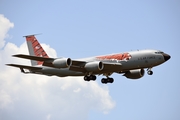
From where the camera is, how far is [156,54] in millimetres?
66375

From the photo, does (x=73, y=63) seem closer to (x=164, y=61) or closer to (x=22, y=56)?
(x=22, y=56)

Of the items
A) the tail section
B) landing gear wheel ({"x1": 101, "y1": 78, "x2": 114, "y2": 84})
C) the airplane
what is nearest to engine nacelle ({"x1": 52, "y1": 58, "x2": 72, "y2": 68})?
the airplane

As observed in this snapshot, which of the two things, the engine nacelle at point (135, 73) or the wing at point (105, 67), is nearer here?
the wing at point (105, 67)

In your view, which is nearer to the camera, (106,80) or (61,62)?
(61,62)

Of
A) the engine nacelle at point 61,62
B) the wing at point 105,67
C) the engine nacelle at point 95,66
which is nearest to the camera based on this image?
the engine nacelle at point 61,62

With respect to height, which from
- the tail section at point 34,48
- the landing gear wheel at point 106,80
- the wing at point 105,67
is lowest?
the landing gear wheel at point 106,80

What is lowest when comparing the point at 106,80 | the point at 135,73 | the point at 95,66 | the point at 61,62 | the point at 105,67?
the point at 106,80

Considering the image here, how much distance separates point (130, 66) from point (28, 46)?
818 inches

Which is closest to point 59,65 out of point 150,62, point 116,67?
point 116,67

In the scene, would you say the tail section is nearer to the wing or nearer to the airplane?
the airplane

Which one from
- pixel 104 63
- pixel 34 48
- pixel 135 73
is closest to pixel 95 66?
pixel 104 63

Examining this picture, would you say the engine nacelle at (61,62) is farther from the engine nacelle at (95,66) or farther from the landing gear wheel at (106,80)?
the landing gear wheel at (106,80)

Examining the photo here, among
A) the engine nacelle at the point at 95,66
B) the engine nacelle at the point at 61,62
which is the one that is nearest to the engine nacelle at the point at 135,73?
the engine nacelle at the point at 95,66

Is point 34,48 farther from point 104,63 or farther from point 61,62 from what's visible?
point 104,63
